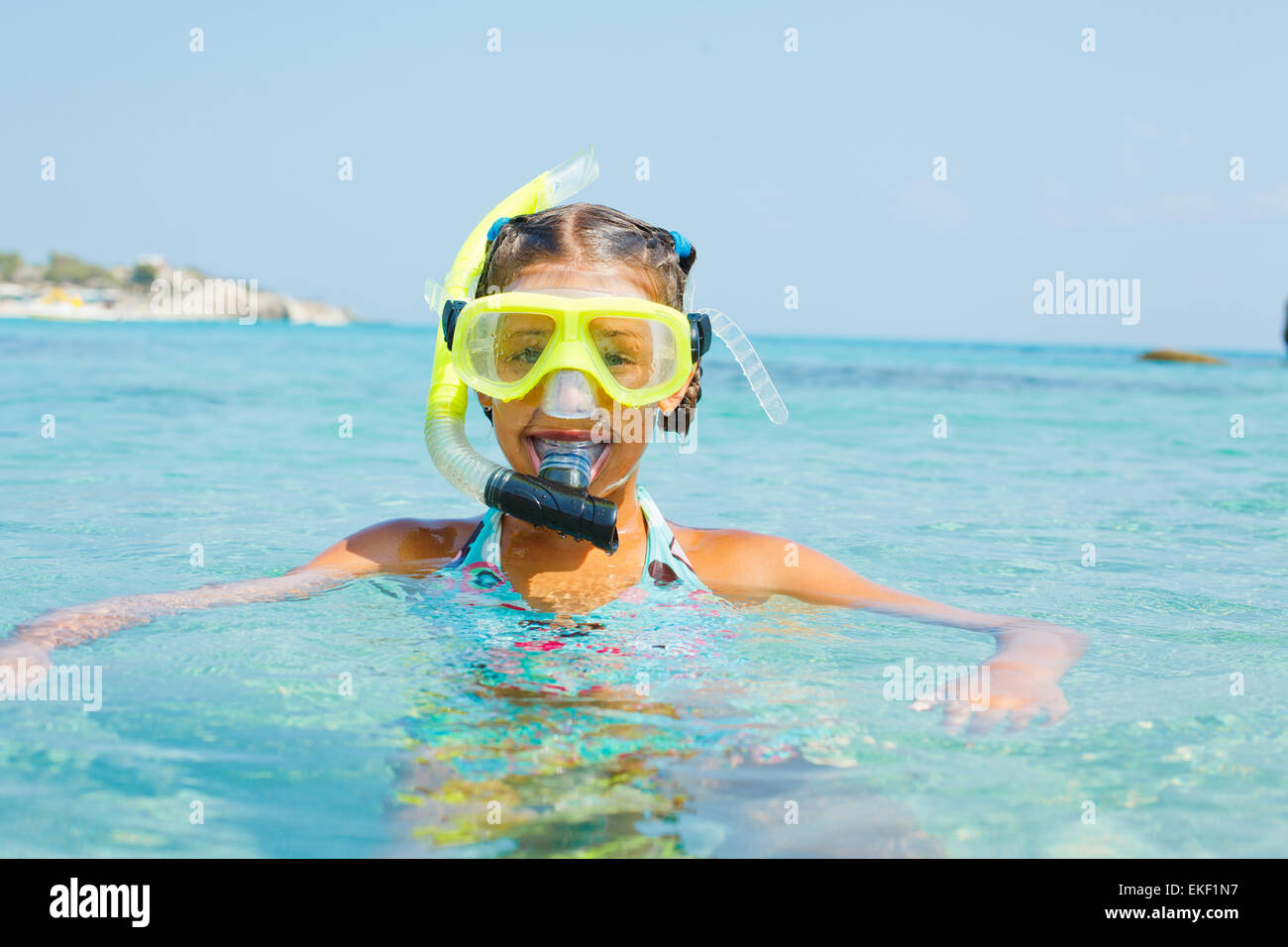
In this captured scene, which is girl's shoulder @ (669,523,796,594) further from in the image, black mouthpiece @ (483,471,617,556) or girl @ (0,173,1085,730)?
black mouthpiece @ (483,471,617,556)

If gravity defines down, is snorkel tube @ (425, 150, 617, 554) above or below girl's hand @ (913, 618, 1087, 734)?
above

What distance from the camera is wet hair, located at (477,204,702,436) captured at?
2602 millimetres

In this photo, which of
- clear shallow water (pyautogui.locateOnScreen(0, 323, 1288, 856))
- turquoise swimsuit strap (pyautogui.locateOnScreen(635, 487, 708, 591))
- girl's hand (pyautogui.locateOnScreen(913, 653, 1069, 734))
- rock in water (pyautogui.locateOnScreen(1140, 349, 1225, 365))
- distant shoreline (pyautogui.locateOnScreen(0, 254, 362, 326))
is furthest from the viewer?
distant shoreline (pyautogui.locateOnScreen(0, 254, 362, 326))

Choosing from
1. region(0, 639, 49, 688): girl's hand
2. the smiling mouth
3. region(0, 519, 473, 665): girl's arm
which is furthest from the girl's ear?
region(0, 639, 49, 688): girl's hand

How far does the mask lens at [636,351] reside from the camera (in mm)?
2494

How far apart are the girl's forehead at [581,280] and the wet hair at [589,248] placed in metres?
0.02

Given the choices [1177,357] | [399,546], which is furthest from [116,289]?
[399,546]

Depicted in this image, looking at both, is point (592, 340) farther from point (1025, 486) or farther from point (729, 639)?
point (1025, 486)

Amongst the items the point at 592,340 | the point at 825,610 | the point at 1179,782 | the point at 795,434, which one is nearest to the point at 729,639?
the point at 825,610

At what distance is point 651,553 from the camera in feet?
9.28

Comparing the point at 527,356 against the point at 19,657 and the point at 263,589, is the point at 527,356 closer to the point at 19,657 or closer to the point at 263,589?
the point at 263,589

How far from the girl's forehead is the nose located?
0.20m

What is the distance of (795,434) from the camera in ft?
28.3
